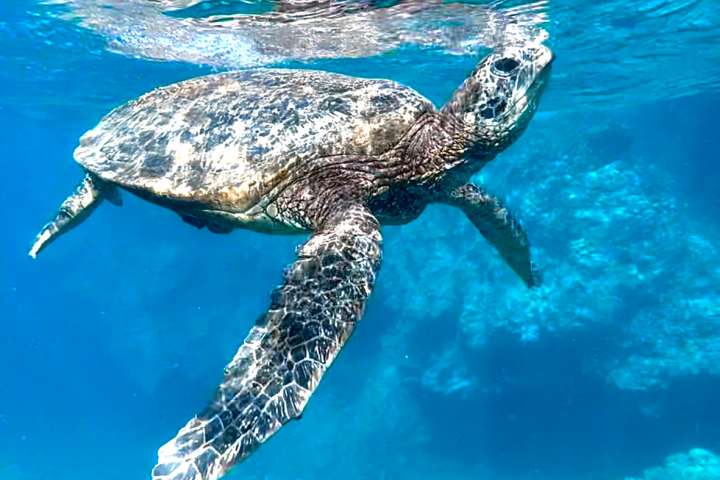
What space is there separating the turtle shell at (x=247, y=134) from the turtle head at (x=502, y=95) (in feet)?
2.15

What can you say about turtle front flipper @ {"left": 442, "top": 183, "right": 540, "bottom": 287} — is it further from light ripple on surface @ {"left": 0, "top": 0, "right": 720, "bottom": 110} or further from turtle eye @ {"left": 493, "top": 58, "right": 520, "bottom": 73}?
light ripple on surface @ {"left": 0, "top": 0, "right": 720, "bottom": 110}

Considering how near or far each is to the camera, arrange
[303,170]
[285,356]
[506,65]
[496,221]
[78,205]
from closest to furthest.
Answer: [285,356], [506,65], [303,170], [496,221], [78,205]

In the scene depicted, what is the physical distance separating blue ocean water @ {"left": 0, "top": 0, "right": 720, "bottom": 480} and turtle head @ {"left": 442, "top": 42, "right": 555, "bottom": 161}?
11.0 m

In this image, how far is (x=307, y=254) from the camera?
13.1ft

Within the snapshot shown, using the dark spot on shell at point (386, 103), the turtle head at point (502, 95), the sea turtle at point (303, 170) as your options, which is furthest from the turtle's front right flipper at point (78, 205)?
the turtle head at point (502, 95)

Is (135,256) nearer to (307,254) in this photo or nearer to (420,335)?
(420,335)

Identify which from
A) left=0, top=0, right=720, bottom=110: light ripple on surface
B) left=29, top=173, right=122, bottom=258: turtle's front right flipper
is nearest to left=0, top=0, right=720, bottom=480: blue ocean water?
left=0, top=0, right=720, bottom=110: light ripple on surface

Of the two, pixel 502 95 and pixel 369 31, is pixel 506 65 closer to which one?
pixel 502 95

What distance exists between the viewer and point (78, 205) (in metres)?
7.81

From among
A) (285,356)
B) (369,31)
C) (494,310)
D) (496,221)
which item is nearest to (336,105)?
(496,221)

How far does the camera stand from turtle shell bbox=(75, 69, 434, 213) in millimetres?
4973

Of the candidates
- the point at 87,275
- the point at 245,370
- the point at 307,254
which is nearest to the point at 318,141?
the point at 307,254

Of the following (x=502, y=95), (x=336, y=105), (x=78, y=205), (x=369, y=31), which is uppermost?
(x=502, y=95)

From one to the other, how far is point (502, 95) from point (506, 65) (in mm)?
241
